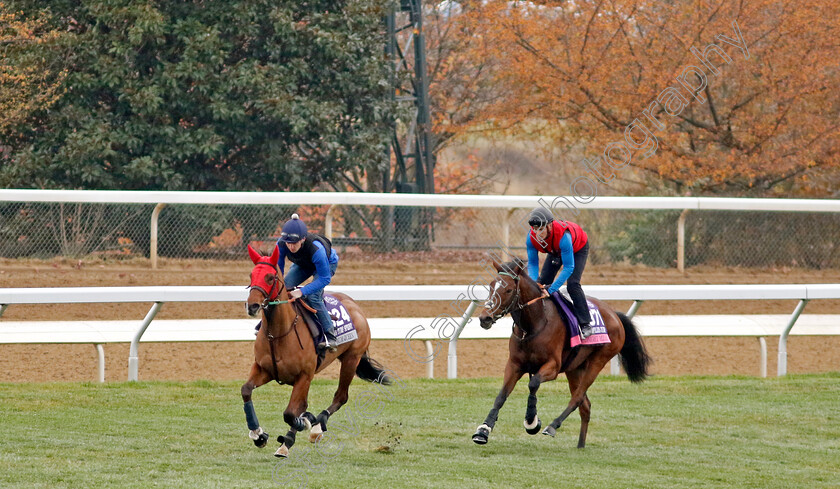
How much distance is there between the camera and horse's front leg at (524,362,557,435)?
24.6ft

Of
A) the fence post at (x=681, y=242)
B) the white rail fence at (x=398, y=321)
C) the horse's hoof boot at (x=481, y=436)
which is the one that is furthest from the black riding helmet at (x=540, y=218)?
the fence post at (x=681, y=242)

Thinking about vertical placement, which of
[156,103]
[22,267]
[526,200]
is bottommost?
[22,267]

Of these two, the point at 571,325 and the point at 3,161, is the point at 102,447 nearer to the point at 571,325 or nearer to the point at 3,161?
the point at 571,325

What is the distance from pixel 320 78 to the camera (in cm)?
1866

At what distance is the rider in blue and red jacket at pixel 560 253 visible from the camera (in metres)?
7.74

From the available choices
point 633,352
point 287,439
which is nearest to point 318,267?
point 287,439

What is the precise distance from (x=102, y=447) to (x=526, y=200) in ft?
28.8

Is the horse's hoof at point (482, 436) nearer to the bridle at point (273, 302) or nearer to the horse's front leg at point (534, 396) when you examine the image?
the horse's front leg at point (534, 396)

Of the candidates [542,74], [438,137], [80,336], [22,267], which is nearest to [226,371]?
[80,336]

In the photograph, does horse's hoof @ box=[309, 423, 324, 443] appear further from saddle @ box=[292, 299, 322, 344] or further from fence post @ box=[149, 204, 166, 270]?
fence post @ box=[149, 204, 166, 270]

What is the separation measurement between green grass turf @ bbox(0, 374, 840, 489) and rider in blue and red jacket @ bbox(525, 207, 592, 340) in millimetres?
1108

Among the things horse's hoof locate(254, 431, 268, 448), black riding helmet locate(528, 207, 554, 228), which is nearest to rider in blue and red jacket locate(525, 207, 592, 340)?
black riding helmet locate(528, 207, 554, 228)

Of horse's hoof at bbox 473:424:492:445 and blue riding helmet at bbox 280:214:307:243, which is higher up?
blue riding helmet at bbox 280:214:307:243

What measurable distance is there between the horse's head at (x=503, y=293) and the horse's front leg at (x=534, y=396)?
56 cm
